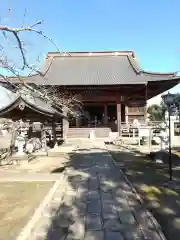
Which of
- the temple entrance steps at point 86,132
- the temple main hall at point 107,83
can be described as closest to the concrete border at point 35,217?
the temple main hall at point 107,83

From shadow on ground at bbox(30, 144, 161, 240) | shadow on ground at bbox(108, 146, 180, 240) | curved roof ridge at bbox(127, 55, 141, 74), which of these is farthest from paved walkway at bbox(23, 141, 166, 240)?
curved roof ridge at bbox(127, 55, 141, 74)

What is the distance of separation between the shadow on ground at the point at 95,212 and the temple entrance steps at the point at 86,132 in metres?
14.4

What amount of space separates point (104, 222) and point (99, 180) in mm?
3000

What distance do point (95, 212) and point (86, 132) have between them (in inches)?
691

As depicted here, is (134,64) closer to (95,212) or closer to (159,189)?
(159,189)

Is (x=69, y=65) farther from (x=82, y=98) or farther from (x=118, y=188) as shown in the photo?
(x=118, y=188)

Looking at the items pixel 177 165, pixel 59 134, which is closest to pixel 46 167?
pixel 177 165

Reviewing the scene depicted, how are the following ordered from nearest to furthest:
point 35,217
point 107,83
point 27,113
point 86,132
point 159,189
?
point 35,217 → point 159,189 → point 27,113 → point 107,83 → point 86,132

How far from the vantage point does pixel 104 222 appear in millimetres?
4102

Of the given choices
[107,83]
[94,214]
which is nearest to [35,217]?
[94,214]

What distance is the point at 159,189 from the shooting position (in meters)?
6.18

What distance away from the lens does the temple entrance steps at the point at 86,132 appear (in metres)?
21.8

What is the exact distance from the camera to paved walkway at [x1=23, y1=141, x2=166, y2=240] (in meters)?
3.68

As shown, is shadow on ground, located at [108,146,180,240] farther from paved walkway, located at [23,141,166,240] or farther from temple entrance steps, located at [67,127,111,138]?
temple entrance steps, located at [67,127,111,138]
